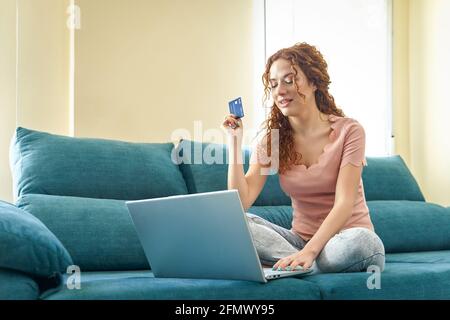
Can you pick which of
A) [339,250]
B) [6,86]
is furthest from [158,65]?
[339,250]

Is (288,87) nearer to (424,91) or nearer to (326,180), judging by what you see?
(326,180)

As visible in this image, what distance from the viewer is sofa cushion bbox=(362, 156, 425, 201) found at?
2.92 m

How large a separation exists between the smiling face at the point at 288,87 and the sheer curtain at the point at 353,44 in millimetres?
1615

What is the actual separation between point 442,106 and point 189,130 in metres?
1.49

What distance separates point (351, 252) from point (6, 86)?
1.70 metres

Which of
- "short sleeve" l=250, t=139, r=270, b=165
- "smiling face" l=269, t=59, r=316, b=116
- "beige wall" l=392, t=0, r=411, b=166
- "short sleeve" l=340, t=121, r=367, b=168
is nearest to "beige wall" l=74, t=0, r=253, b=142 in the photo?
"beige wall" l=392, t=0, r=411, b=166

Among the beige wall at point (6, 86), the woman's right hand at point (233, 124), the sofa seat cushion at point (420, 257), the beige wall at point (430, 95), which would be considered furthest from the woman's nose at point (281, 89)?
the beige wall at point (430, 95)

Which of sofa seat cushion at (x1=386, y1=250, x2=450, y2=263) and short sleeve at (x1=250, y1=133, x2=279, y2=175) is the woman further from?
sofa seat cushion at (x1=386, y1=250, x2=450, y2=263)

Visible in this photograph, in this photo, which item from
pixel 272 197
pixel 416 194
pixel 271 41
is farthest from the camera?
pixel 271 41

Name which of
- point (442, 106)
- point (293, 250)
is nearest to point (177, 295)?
point (293, 250)

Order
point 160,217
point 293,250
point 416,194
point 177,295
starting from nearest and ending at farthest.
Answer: point 177,295, point 160,217, point 293,250, point 416,194

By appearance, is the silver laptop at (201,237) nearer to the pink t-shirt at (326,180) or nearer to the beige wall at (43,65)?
the pink t-shirt at (326,180)

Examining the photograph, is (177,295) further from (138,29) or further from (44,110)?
(138,29)
